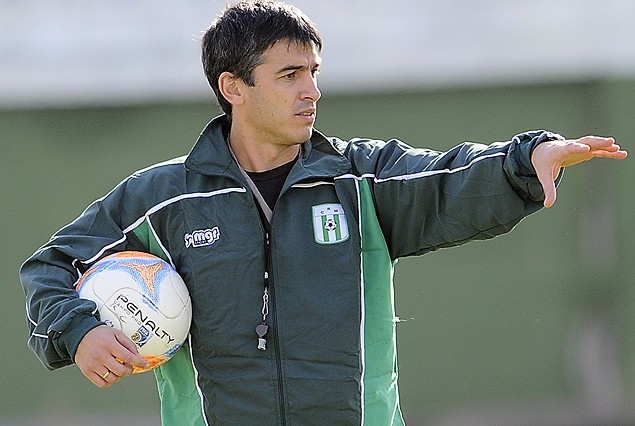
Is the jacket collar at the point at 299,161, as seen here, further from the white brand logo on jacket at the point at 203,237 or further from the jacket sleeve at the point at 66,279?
the jacket sleeve at the point at 66,279

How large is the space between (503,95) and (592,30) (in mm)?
857

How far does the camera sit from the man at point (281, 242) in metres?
4.05

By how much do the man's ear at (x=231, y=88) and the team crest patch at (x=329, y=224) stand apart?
599 millimetres

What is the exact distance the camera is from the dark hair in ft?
14.6

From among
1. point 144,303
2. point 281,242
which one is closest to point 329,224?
point 281,242

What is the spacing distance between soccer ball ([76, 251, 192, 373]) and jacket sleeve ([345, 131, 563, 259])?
Result: 80cm

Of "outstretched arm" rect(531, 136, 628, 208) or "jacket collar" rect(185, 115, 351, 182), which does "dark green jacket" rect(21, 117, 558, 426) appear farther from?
"outstretched arm" rect(531, 136, 628, 208)

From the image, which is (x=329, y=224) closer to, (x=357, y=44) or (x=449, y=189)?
(x=449, y=189)

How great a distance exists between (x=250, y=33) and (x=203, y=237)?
82 centimetres

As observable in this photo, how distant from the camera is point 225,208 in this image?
4277mm

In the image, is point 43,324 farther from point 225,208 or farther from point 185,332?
point 225,208

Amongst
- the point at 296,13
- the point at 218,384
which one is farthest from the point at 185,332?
the point at 296,13

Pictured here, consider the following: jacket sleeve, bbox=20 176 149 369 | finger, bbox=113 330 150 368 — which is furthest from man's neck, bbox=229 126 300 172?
finger, bbox=113 330 150 368

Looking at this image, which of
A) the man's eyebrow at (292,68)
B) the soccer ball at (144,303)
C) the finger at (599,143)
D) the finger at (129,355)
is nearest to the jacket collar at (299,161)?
the man's eyebrow at (292,68)
